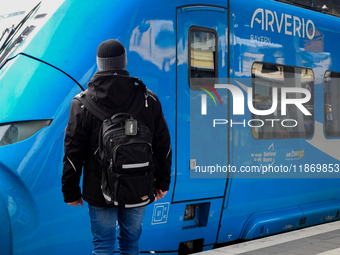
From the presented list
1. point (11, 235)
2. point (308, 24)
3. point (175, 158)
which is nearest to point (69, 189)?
point (11, 235)

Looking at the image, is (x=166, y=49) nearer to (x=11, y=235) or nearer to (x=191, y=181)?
(x=191, y=181)

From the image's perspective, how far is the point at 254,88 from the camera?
5.14 metres

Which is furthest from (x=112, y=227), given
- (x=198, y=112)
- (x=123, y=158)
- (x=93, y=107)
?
(x=198, y=112)

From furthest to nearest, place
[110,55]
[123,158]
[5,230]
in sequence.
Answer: [5,230] < [110,55] < [123,158]

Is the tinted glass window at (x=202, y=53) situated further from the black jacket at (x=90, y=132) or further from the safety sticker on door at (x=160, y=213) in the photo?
the black jacket at (x=90, y=132)

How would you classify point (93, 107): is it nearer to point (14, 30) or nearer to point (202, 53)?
point (14, 30)

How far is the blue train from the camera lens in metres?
3.56

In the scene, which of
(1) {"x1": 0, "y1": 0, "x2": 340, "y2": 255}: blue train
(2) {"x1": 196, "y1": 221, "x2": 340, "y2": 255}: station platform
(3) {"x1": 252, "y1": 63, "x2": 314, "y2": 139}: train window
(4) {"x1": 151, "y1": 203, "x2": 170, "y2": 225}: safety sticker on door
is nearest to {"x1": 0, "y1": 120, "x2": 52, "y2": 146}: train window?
(1) {"x1": 0, "y1": 0, "x2": 340, "y2": 255}: blue train

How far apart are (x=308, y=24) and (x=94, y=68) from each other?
3.18 metres

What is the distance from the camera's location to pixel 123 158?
2635mm

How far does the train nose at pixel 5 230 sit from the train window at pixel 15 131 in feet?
1.40

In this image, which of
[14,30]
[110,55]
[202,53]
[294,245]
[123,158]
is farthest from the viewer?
[202,53]

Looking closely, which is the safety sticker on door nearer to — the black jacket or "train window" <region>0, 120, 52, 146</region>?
"train window" <region>0, 120, 52, 146</region>

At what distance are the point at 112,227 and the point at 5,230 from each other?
109cm
